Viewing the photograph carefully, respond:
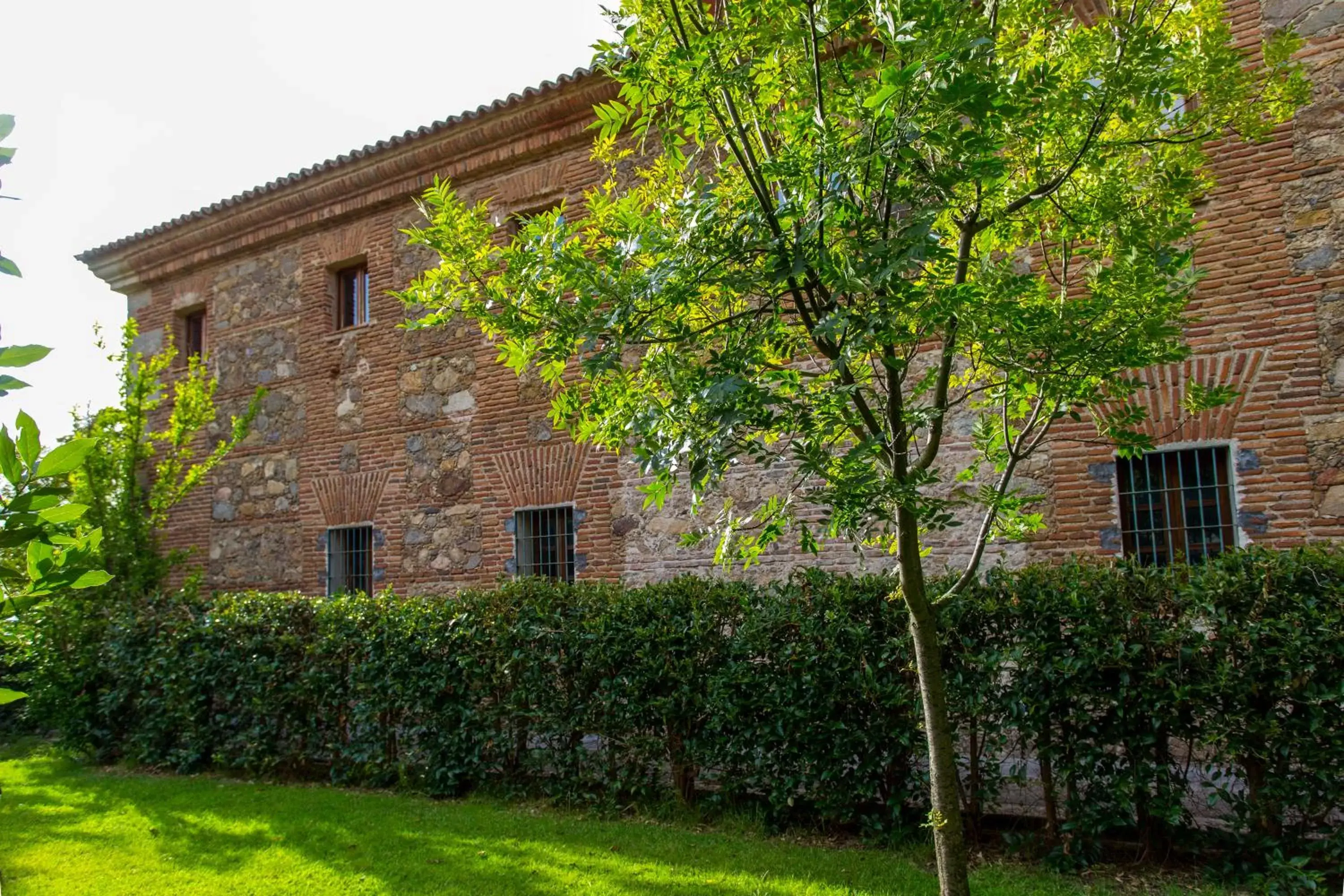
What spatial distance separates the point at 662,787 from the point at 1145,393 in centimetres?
441

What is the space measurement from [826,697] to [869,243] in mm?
2826

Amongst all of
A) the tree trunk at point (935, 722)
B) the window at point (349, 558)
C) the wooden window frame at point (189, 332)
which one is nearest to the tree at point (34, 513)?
the tree trunk at point (935, 722)

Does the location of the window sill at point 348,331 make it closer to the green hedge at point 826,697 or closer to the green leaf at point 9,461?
the green hedge at point 826,697

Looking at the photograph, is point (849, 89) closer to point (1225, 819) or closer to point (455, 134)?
point (1225, 819)

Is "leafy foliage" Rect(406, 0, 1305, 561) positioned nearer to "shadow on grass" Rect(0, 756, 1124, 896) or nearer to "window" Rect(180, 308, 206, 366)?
"shadow on grass" Rect(0, 756, 1124, 896)

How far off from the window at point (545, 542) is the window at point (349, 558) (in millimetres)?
2157

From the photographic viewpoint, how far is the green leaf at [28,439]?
102 cm

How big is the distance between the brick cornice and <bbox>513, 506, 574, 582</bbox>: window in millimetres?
3751

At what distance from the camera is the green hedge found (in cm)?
367

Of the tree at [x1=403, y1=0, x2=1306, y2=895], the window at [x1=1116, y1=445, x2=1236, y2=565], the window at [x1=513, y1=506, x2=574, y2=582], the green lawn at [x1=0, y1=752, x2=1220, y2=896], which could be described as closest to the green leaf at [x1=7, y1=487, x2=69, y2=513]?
the tree at [x1=403, y1=0, x2=1306, y2=895]

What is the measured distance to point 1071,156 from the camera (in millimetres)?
2912

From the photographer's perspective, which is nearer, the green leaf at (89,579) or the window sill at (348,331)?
the green leaf at (89,579)

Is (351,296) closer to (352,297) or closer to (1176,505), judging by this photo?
(352,297)

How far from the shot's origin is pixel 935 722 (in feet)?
9.77
